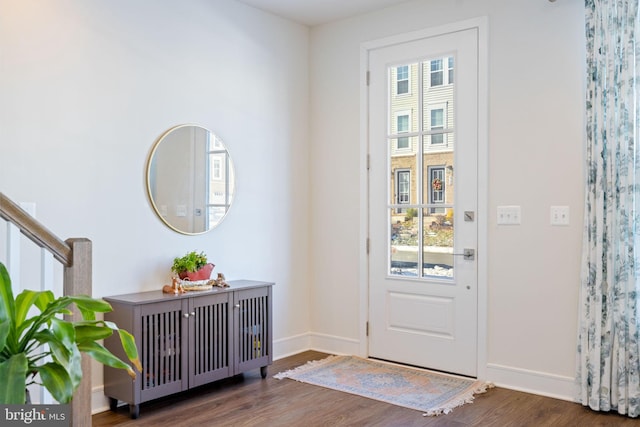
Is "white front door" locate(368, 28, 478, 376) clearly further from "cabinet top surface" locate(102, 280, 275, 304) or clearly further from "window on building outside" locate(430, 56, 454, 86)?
"cabinet top surface" locate(102, 280, 275, 304)

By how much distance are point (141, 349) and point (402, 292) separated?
1956 mm

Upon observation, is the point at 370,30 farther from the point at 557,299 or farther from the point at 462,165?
the point at 557,299

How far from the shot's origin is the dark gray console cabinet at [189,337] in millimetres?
3207

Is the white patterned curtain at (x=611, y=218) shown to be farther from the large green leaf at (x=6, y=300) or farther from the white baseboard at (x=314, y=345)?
the large green leaf at (x=6, y=300)

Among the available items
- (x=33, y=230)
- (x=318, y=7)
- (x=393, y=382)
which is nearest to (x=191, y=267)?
(x=33, y=230)

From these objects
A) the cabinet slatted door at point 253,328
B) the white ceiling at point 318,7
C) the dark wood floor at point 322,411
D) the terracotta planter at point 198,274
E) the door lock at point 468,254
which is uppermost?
→ the white ceiling at point 318,7

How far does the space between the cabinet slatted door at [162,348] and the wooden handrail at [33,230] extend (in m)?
0.96

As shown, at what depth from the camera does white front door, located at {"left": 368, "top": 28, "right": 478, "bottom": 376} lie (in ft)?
13.0

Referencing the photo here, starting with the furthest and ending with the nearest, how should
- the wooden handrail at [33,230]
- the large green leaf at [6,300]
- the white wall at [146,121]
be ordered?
the white wall at [146,121]
the wooden handrail at [33,230]
the large green leaf at [6,300]

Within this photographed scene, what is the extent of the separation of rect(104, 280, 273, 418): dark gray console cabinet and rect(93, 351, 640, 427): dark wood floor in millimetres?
115

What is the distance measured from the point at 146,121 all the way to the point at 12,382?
226 cm

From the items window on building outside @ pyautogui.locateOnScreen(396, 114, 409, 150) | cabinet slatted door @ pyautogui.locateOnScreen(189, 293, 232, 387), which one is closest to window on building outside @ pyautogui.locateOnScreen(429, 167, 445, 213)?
window on building outside @ pyautogui.locateOnScreen(396, 114, 409, 150)

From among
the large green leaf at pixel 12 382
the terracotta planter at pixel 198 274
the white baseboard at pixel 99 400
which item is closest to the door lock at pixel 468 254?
the terracotta planter at pixel 198 274

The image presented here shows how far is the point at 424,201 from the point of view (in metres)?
4.16
